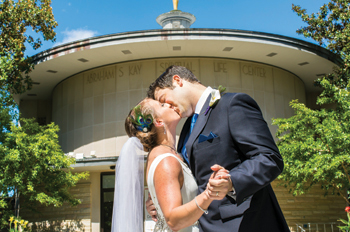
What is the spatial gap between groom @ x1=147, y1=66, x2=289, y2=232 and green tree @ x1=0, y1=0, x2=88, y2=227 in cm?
1337

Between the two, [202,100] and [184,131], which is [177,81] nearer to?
[202,100]

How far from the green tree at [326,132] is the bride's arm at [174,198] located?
425 inches

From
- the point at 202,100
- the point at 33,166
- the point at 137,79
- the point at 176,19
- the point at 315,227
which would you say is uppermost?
the point at 176,19

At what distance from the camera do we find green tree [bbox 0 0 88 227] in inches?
587

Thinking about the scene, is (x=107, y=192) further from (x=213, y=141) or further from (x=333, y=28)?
(x=213, y=141)

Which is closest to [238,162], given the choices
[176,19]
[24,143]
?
[24,143]

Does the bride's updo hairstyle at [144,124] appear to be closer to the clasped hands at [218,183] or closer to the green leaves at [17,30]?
the clasped hands at [218,183]

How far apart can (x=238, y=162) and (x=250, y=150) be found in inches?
6.9

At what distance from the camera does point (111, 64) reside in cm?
2014

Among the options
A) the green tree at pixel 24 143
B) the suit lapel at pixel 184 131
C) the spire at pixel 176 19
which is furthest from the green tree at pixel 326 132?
the suit lapel at pixel 184 131

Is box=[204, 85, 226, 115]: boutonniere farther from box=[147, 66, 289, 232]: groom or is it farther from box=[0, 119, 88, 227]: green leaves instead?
box=[0, 119, 88, 227]: green leaves

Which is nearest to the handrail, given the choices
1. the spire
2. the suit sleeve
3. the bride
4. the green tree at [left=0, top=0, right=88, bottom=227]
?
the green tree at [left=0, top=0, right=88, bottom=227]

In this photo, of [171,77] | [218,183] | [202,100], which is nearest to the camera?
[218,183]

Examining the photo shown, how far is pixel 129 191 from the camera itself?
120 inches
